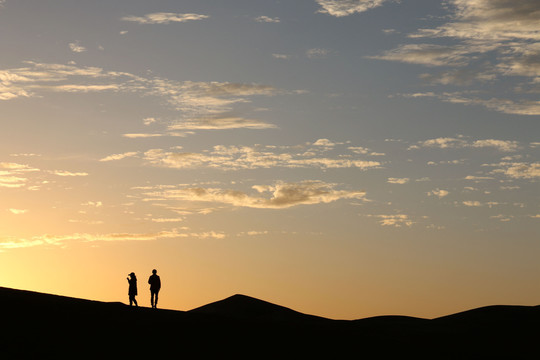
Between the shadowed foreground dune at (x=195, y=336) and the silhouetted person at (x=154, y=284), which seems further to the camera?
the silhouetted person at (x=154, y=284)

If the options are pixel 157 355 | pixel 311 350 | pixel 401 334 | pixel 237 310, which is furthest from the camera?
pixel 237 310

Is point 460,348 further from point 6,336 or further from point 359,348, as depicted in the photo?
point 6,336

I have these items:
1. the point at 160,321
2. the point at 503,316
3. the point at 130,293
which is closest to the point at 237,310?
the point at 503,316

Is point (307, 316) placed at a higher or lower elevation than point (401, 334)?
higher

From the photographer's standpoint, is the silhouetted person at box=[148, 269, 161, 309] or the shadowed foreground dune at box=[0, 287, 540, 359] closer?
the shadowed foreground dune at box=[0, 287, 540, 359]

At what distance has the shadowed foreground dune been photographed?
26.0 m

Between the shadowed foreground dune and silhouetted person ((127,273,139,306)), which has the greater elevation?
silhouetted person ((127,273,139,306))

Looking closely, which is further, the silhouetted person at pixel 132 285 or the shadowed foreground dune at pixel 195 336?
the silhouetted person at pixel 132 285

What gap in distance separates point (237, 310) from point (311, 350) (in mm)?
29823

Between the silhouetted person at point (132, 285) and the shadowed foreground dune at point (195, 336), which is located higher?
the silhouetted person at point (132, 285)

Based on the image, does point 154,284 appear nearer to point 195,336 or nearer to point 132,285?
point 132,285

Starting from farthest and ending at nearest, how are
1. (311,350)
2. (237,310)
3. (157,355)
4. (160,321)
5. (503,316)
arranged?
(237,310) < (503,316) < (160,321) < (311,350) < (157,355)

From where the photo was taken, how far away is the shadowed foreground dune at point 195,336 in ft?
85.4

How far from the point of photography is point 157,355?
25.4 meters
